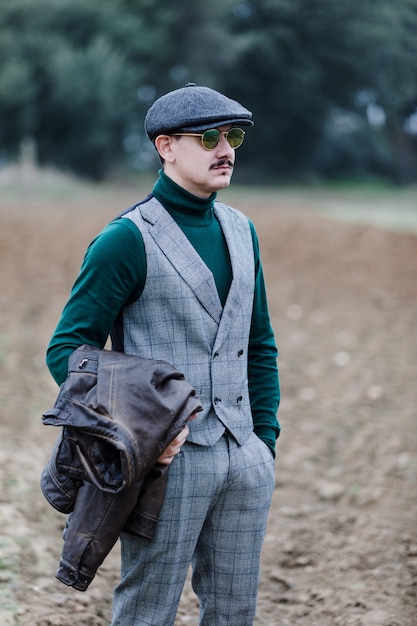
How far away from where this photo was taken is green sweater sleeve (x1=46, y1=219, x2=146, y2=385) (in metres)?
2.28

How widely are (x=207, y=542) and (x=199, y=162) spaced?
1044mm

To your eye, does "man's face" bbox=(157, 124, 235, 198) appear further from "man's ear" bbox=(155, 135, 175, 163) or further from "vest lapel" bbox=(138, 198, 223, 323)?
"vest lapel" bbox=(138, 198, 223, 323)

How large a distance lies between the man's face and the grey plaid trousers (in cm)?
68

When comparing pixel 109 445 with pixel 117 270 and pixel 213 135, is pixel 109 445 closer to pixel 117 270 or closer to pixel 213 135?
pixel 117 270

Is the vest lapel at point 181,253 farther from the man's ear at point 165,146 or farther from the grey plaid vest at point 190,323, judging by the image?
the man's ear at point 165,146

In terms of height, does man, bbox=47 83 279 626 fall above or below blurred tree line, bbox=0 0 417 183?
below

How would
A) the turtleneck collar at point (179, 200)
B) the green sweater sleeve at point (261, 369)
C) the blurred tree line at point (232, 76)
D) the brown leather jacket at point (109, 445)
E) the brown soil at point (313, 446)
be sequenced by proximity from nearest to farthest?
the brown leather jacket at point (109, 445)
the turtleneck collar at point (179, 200)
the green sweater sleeve at point (261, 369)
the brown soil at point (313, 446)
the blurred tree line at point (232, 76)

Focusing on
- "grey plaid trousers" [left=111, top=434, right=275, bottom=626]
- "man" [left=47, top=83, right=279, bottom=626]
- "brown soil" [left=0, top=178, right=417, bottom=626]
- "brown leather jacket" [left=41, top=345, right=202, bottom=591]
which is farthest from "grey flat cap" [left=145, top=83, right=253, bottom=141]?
"brown soil" [left=0, top=178, right=417, bottom=626]

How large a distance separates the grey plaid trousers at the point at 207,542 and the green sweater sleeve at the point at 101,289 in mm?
399

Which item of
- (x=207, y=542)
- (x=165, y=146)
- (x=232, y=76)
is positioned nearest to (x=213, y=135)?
(x=165, y=146)

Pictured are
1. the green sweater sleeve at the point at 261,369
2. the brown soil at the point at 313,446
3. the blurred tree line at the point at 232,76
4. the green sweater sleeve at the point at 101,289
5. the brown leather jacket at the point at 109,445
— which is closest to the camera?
the brown leather jacket at the point at 109,445

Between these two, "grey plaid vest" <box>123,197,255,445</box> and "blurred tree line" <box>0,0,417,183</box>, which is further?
"blurred tree line" <box>0,0,417,183</box>

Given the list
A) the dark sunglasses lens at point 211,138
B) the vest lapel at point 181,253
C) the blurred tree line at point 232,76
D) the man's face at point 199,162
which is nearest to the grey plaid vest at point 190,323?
the vest lapel at point 181,253

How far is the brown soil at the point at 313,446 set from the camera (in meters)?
3.74
